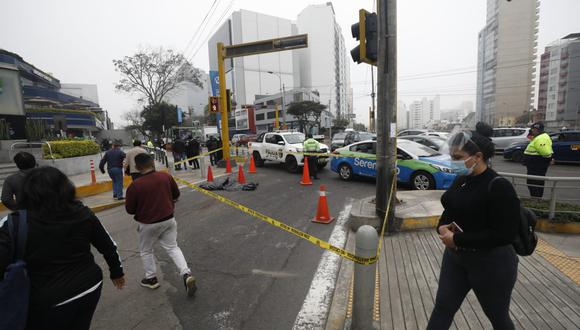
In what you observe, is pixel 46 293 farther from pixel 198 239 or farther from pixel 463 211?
pixel 198 239

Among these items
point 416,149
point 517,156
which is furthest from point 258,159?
point 517,156

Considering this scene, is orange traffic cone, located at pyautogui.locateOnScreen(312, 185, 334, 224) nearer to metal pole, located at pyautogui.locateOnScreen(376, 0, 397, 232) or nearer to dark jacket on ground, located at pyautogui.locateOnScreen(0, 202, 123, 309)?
metal pole, located at pyautogui.locateOnScreen(376, 0, 397, 232)

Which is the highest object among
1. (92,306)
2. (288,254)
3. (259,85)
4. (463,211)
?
(259,85)

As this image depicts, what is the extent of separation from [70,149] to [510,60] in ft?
386

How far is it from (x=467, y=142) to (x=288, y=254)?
3.36 m

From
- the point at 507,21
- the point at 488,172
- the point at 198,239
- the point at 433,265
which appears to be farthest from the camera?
the point at 507,21

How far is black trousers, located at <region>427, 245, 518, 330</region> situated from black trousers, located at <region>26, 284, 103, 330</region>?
8.27 feet

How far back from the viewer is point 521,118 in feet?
275

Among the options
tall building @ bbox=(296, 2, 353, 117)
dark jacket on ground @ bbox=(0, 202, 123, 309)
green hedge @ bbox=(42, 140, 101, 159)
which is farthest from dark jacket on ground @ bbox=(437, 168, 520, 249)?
tall building @ bbox=(296, 2, 353, 117)

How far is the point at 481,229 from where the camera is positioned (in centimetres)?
192

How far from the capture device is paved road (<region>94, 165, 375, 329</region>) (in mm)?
3205

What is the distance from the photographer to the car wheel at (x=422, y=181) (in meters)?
8.16

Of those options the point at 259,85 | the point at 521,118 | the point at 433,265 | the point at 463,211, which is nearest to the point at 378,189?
the point at 433,265

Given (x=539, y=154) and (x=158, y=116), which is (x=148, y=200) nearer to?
(x=539, y=154)
